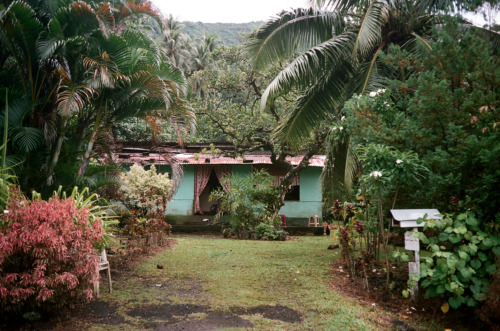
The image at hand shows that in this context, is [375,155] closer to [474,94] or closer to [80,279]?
[474,94]

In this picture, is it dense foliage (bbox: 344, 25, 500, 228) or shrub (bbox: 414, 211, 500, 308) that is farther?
dense foliage (bbox: 344, 25, 500, 228)

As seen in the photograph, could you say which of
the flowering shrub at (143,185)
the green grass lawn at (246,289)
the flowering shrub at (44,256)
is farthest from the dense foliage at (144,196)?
the flowering shrub at (44,256)

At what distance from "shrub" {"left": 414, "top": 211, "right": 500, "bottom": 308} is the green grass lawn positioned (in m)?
0.67

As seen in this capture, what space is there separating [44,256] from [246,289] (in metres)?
2.72

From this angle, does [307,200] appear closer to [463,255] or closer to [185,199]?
[185,199]

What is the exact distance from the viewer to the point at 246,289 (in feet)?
17.0

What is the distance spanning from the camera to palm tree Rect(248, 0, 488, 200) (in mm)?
7445

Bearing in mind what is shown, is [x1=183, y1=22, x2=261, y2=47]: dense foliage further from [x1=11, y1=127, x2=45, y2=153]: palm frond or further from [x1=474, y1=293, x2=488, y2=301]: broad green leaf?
[x1=474, y1=293, x2=488, y2=301]: broad green leaf

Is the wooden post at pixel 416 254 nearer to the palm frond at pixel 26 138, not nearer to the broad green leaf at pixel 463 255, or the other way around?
the broad green leaf at pixel 463 255

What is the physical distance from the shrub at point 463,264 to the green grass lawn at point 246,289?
0.67 m

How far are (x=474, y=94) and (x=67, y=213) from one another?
15.8ft

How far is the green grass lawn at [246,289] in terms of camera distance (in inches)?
156

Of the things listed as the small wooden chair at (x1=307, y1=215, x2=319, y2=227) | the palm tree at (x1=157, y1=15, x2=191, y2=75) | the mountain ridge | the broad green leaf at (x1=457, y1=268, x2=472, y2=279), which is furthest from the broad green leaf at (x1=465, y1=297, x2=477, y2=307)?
the mountain ridge

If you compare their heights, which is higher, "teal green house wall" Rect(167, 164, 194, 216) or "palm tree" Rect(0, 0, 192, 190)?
"palm tree" Rect(0, 0, 192, 190)
